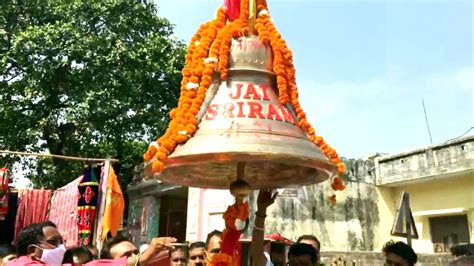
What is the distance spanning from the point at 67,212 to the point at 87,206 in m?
0.67

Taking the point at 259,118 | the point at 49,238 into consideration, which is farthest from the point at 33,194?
the point at 259,118

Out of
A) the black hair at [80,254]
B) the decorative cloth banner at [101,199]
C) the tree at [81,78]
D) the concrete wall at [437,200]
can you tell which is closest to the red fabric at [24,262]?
the black hair at [80,254]

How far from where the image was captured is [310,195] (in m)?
12.5

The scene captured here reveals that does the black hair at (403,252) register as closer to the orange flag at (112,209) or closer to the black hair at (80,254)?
the black hair at (80,254)

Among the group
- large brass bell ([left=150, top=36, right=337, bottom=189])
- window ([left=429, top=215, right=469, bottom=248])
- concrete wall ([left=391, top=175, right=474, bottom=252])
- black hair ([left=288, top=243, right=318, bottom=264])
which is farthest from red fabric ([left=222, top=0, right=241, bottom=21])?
window ([left=429, top=215, right=469, bottom=248])

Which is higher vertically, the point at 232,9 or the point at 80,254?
the point at 232,9

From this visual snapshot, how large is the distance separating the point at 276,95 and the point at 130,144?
1308 cm

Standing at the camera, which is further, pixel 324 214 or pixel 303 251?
pixel 324 214

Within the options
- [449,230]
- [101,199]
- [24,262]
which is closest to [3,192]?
[101,199]

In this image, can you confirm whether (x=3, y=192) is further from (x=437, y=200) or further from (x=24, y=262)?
(x=437, y=200)

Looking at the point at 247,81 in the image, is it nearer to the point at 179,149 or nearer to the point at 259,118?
the point at 259,118

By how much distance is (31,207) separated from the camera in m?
9.07

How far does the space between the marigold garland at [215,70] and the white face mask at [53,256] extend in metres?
1.28

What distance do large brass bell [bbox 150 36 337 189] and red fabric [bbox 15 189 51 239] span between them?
6485 mm
